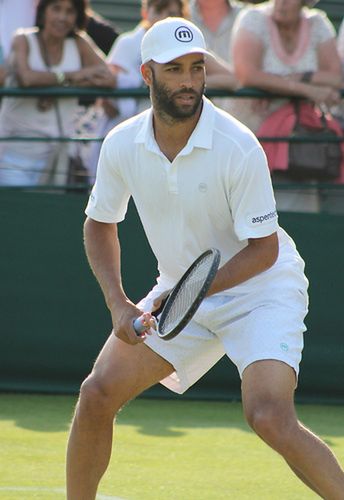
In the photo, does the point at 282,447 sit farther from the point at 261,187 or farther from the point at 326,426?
the point at 326,426

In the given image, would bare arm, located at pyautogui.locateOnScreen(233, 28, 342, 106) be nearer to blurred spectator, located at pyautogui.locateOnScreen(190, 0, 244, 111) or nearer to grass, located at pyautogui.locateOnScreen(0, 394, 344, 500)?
blurred spectator, located at pyautogui.locateOnScreen(190, 0, 244, 111)

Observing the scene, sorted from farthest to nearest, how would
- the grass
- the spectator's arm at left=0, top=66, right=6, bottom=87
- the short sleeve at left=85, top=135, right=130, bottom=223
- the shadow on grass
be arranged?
the spectator's arm at left=0, top=66, right=6, bottom=87, the shadow on grass, the grass, the short sleeve at left=85, top=135, right=130, bottom=223

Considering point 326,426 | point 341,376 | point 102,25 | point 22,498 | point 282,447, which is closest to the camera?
point 282,447

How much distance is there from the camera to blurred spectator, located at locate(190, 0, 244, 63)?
8.41 meters

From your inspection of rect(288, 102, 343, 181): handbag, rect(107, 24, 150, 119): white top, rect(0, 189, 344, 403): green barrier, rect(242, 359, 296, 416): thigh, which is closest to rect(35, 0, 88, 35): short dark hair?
rect(107, 24, 150, 119): white top

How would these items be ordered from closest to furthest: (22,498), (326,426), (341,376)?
(22,498)
(326,426)
(341,376)

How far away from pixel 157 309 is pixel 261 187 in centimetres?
61

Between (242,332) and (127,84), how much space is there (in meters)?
3.64

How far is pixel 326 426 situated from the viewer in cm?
715

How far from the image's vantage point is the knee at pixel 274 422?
4.35 m

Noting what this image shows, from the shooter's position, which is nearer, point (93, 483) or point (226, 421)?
point (93, 483)

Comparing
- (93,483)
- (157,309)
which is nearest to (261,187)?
(157,309)

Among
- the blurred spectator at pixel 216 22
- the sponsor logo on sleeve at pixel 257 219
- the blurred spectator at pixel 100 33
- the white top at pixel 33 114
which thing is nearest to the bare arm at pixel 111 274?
the sponsor logo on sleeve at pixel 257 219

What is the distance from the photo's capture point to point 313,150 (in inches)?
302
